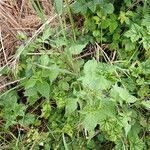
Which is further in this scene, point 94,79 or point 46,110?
point 46,110

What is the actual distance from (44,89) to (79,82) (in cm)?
18

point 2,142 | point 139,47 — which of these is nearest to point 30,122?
point 2,142

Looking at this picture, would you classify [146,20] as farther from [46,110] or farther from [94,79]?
[46,110]

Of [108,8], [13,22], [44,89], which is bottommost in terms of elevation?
[44,89]

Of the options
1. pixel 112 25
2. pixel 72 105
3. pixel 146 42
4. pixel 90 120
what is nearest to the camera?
pixel 90 120

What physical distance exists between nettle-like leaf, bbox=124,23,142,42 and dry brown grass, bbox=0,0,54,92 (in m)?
0.52

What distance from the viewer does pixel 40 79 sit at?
1.81 meters

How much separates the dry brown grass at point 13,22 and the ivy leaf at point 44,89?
37 cm

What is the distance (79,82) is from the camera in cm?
180

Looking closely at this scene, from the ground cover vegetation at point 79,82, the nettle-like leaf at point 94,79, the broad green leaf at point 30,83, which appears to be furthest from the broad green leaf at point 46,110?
the nettle-like leaf at point 94,79

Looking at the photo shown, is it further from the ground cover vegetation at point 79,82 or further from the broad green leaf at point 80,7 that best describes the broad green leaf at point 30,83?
the broad green leaf at point 80,7

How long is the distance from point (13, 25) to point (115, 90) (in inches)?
34.8

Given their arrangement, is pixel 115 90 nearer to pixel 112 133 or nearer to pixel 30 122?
pixel 112 133

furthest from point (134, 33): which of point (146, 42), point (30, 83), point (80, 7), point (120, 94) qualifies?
point (30, 83)
